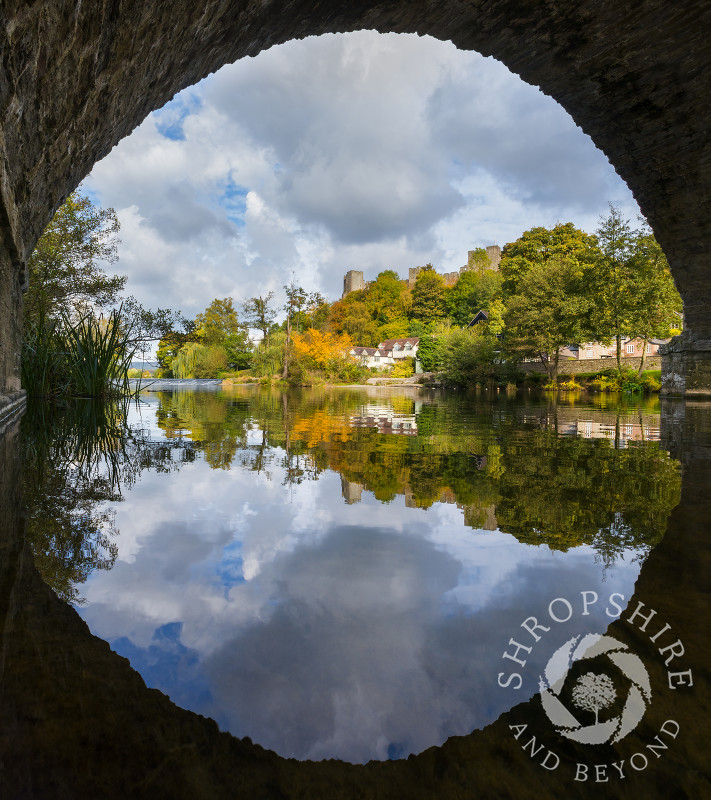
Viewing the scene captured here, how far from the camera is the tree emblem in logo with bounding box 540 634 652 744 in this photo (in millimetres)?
659

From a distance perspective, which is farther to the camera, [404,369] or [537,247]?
[404,369]

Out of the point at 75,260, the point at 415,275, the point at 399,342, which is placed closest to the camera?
the point at 75,260

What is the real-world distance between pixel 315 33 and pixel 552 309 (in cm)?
1988

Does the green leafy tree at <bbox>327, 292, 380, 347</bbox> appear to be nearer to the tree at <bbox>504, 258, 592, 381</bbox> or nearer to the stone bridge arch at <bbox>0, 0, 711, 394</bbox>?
the tree at <bbox>504, 258, 592, 381</bbox>

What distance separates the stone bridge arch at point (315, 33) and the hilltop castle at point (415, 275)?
158 feet

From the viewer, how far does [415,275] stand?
65000 mm

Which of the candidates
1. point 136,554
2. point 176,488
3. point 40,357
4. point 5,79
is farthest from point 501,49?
point 40,357

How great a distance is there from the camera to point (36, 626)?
0.84 metres

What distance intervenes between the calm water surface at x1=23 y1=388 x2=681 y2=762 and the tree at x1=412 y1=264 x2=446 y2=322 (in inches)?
2031

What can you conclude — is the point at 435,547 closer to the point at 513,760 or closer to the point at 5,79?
the point at 513,760

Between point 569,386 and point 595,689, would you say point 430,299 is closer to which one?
point 569,386

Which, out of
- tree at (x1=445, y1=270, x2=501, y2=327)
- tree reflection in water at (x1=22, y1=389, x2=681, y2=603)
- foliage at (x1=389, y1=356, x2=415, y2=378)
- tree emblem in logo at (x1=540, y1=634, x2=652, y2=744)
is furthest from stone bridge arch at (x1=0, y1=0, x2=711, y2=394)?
tree at (x1=445, y1=270, x2=501, y2=327)

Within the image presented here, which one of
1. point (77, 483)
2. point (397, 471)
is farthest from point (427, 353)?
point (77, 483)

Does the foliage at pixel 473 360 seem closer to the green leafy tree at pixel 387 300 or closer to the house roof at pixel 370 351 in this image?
the house roof at pixel 370 351
